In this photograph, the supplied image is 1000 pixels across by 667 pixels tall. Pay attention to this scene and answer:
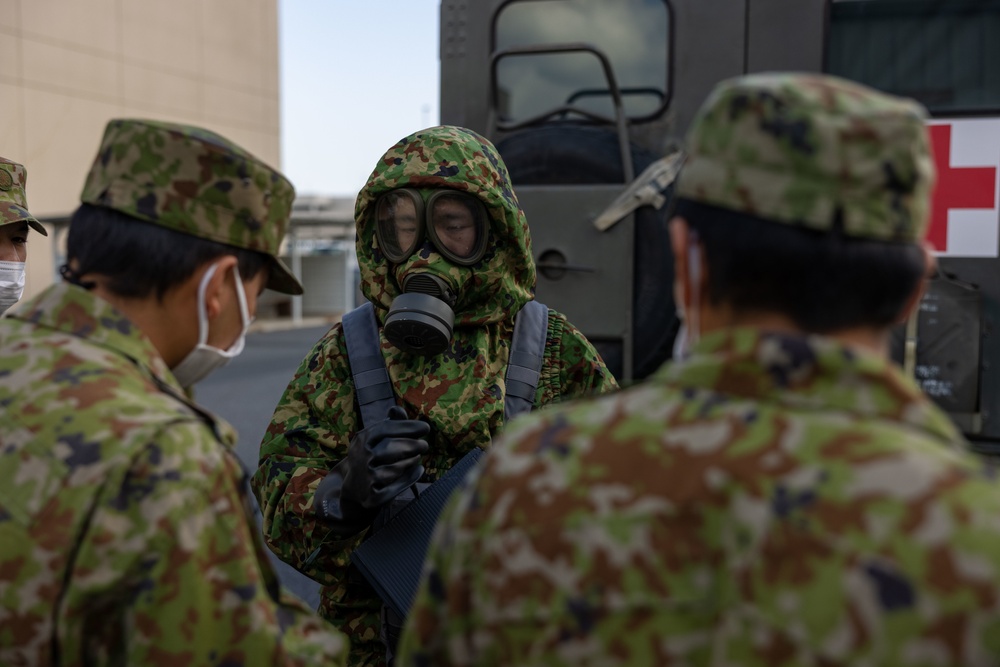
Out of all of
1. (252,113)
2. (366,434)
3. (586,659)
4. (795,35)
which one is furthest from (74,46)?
(586,659)

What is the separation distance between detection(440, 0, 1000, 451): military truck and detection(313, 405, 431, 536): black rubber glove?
1.84 metres

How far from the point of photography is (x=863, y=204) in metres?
0.92

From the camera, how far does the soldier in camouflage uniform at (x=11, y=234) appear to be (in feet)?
10.2

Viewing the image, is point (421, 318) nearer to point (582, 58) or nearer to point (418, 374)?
point (418, 374)

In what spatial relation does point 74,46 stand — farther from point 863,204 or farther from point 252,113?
point 863,204

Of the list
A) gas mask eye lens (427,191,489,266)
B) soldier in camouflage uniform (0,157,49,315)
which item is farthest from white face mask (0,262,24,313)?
gas mask eye lens (427,191,489,266)

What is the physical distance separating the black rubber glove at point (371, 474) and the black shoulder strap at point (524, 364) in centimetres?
37

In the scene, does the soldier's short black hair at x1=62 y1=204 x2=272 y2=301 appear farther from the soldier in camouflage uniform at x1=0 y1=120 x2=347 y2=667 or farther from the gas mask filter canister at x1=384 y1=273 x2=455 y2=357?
the gas mask filter canister at x1=384 y1=273 x2=455 y2=357

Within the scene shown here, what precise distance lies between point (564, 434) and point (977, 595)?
413 millimetres

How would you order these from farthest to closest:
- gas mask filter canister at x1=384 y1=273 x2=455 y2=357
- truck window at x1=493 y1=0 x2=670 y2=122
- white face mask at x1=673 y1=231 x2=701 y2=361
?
truck window at x1=493 y1=0 x2=670 y2=122, gas mask filter canister at x1=384 y1=273 x2=455 y2=357, white face mask at x1=673 y1=231 x2=701 y2=361

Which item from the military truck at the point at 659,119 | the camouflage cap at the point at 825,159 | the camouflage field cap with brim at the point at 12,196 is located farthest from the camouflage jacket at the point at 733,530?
the camouflage field cap with brim at the point at 12,196

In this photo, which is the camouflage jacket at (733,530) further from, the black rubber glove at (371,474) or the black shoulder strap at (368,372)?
the black shoulder strap at (368,372)

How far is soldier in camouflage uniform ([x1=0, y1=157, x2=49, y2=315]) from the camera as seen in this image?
10.2ft

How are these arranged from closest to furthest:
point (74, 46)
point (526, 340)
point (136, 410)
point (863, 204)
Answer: point (863, 204)
point (136, 410)
point (526, 340)
point (74, 46)
